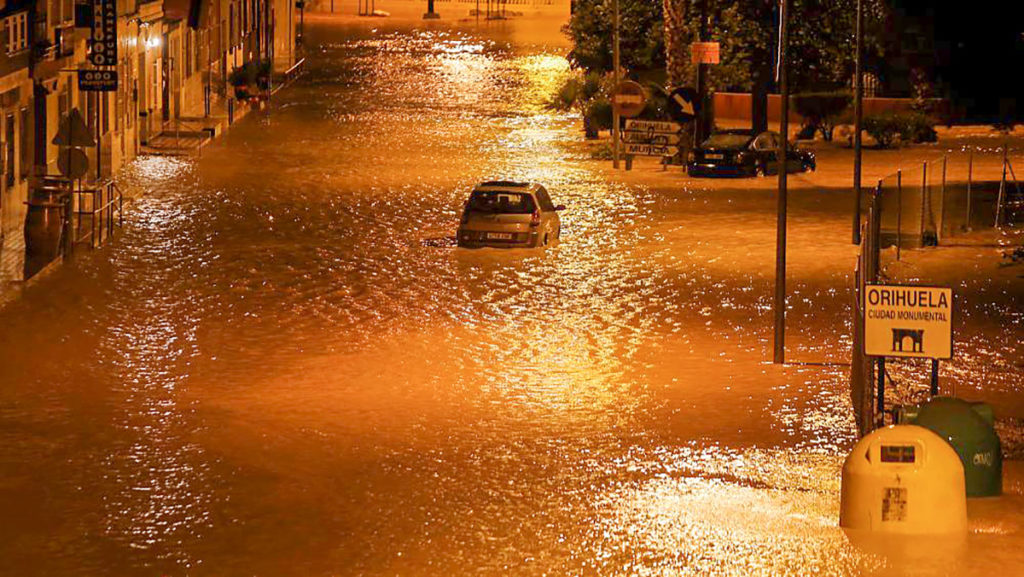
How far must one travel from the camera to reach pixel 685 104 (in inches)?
1591

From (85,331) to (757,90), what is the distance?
102 feet

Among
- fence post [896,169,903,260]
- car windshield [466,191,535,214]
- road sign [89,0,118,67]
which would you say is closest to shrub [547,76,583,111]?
road sign [89,0,118,67]

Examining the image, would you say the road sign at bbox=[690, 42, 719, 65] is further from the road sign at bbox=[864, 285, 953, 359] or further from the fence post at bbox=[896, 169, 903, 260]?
the road sign at bbox=[864, 285, 953, 359]

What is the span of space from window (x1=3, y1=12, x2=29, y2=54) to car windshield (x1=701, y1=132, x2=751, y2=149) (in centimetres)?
1645

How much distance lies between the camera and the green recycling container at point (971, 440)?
1580 centimetres

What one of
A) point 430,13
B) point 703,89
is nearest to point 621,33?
point 703,89

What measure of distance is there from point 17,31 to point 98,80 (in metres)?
3.12

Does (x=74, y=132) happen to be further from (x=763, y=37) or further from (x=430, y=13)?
(x=430, y=13)

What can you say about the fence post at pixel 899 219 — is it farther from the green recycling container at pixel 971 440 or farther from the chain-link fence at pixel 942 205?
the green recycling container at pixel 971 440

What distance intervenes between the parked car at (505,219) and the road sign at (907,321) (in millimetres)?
15579

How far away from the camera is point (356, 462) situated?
17422mm

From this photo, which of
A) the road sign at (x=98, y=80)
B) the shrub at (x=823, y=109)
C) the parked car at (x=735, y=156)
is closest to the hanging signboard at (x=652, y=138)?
the parked car at (x=735, y=156)

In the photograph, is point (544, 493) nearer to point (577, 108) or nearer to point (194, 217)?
point (194, 217)

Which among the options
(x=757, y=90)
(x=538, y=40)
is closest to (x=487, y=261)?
(x=757, y=90)
